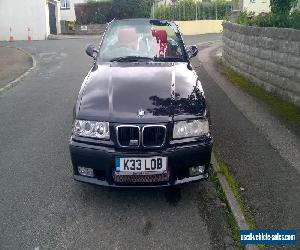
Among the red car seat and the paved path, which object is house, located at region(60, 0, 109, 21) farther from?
the red car seat

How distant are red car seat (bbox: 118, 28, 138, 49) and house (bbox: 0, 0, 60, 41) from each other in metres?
26.7

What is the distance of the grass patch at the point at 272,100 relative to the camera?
279 inches

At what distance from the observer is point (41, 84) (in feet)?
38.2

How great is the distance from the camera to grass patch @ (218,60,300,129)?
7087 millimetres

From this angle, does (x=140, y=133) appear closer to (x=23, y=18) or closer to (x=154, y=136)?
(x=154, y=136)

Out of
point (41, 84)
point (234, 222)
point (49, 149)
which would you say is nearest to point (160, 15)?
point (41, 84)

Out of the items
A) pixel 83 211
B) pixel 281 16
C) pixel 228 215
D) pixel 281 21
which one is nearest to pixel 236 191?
pixel 228 215

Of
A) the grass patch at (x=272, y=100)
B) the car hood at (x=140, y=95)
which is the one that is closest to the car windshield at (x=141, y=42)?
the car hood at (x=140, y=95)

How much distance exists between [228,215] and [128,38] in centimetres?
318

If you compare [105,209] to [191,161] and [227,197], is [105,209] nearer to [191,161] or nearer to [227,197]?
[191,161]

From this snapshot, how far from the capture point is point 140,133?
3.98m

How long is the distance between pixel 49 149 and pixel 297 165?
376 centimetres

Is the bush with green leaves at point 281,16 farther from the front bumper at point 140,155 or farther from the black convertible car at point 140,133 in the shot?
the front bumper at point 140,155

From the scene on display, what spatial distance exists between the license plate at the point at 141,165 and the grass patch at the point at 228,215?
0.89 meters
